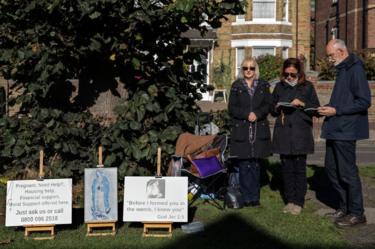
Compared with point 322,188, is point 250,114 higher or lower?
higher

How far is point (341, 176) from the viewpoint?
6.92 metres

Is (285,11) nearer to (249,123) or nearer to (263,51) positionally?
(263,51)

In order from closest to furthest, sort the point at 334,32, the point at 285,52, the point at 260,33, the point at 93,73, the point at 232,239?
the point at 232,239 < the point at 93,73 < the point at 260,33 < the point at 285,52 < the point at 334,32

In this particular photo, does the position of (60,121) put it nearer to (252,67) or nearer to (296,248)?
(252,67)

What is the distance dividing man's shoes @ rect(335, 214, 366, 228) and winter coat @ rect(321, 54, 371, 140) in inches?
35.7

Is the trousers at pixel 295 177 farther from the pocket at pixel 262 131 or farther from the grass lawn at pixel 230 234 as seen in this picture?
the pocket at pixel 262 131

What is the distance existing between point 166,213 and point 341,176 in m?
2.05

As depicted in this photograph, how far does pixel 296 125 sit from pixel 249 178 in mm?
926

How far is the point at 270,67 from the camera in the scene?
92.7 ft

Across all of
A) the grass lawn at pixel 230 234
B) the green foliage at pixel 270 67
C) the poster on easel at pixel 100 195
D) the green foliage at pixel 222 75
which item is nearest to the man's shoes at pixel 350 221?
the grass lawn at pixel 230 234

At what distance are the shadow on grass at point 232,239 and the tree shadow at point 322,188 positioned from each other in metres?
1.84

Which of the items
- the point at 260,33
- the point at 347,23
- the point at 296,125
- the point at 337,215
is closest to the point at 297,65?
the point at 296,125

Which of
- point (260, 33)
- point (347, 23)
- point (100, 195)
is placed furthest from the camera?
point (347, 23)

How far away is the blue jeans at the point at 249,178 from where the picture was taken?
25.3 ft
